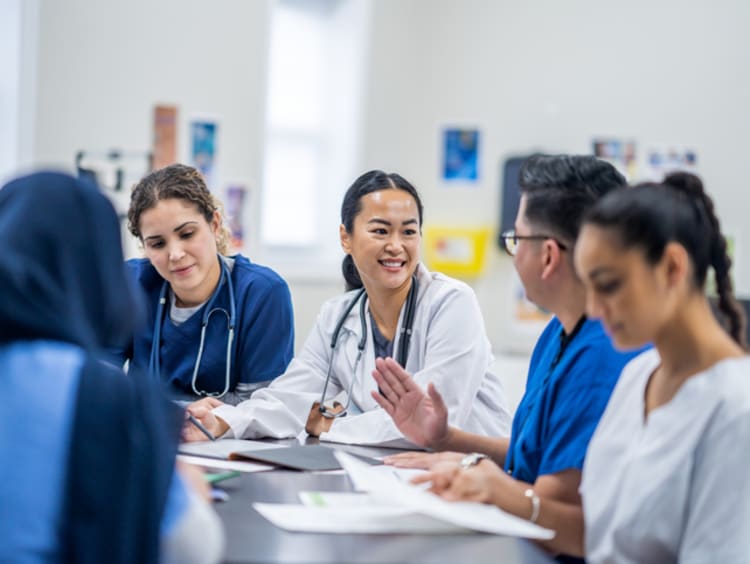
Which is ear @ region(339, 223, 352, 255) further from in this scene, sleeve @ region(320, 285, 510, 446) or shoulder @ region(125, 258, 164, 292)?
shoulder @ region(125, 258, 164, 292)

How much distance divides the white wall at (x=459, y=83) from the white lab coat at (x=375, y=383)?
1766 millimetres

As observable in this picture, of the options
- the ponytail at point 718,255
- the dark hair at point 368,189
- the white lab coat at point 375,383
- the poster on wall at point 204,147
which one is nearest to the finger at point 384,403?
the white lab coat at point 375,383

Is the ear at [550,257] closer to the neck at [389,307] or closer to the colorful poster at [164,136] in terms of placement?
the neck at [389,307]

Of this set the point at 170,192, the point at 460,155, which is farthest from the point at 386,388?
the point at 460,155

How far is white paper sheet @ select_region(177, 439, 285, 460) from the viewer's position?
1917 millimetres

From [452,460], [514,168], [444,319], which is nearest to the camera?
[452,460]

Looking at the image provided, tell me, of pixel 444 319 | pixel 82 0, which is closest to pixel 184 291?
pixel 444 319

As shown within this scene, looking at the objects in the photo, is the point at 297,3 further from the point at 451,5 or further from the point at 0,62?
the point at 0,62

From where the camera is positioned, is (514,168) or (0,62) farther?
(514,168)

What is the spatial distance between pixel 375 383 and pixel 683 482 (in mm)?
1158

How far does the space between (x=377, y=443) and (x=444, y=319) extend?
0.41 m

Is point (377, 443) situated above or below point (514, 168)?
below

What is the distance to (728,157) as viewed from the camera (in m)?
4.10

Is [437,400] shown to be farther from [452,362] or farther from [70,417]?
[70,417]
